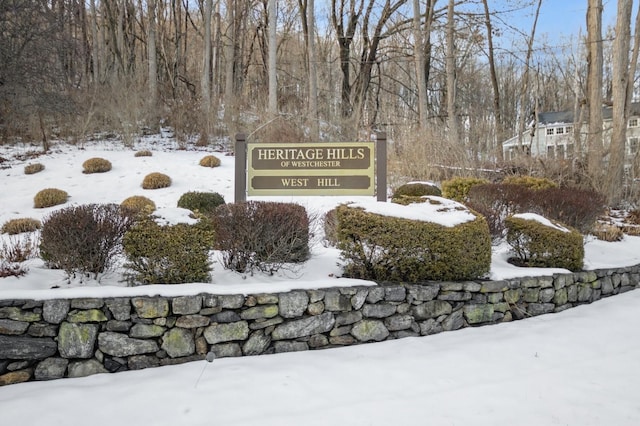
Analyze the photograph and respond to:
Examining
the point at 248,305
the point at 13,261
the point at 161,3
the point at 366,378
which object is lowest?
the point at 366,378

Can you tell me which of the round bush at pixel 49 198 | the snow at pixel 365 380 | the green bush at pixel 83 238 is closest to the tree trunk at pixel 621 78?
the snow at pixel 365 380

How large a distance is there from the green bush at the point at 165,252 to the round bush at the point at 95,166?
27.7ft

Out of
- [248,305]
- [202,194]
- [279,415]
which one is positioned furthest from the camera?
[202,194]

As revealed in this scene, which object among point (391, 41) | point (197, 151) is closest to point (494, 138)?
point (391, 41)

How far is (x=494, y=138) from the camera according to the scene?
539 inches

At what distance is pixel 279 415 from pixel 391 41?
62.1ft

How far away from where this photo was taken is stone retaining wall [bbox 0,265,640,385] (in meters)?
2.99

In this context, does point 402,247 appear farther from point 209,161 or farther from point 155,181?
point 209,161

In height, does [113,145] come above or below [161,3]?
below

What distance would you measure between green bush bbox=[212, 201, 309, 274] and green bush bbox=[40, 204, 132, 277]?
82 cm

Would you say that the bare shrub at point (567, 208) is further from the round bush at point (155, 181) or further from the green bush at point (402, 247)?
the round bush at point (155, 181)

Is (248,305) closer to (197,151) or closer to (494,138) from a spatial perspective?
(197,151)

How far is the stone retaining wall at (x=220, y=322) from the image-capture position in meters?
2.99

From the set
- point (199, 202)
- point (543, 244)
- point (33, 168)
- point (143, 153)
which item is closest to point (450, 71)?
point (143, 153)
